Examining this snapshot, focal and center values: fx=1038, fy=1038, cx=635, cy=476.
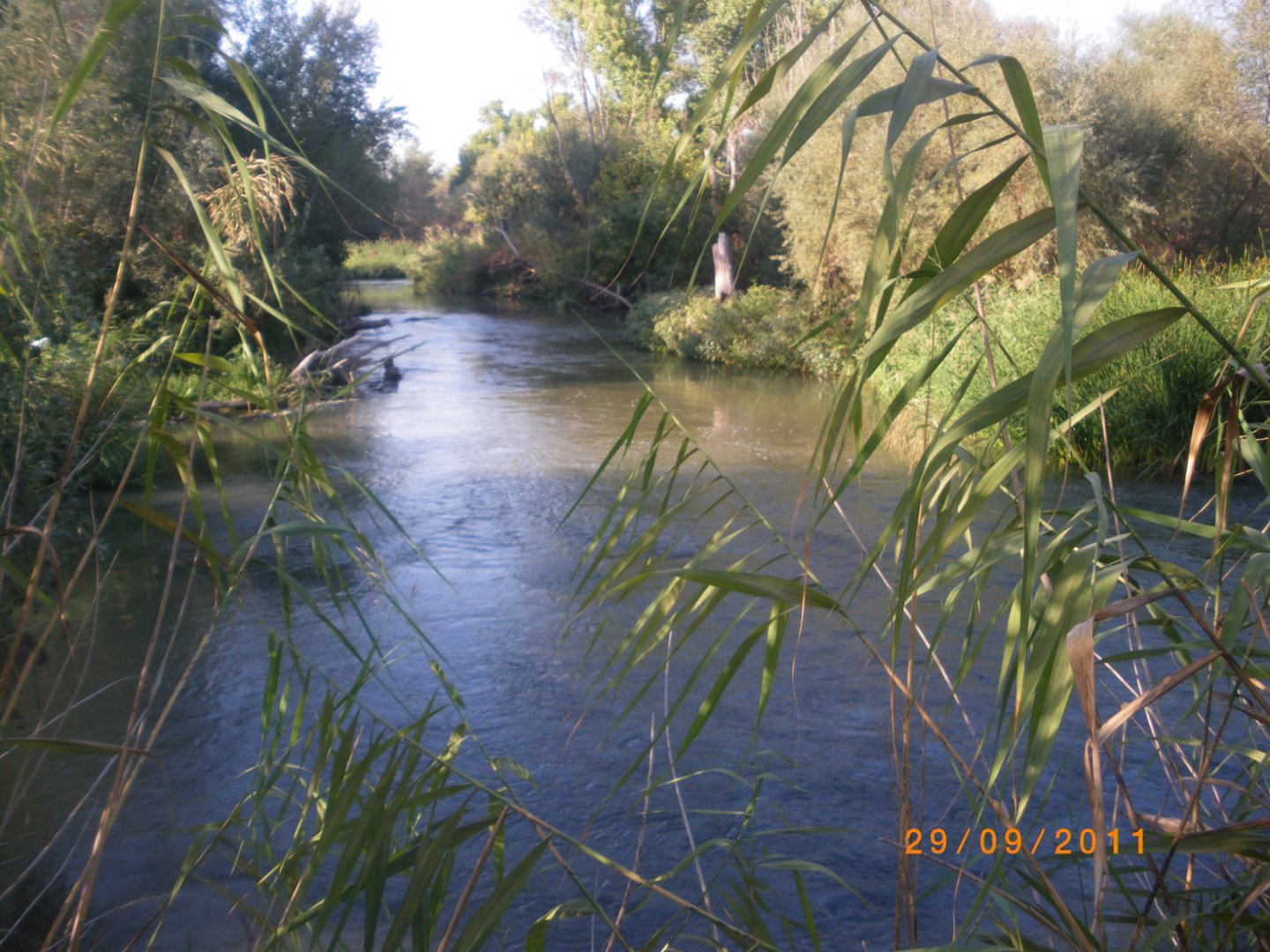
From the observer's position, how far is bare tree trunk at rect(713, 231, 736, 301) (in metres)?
20.7

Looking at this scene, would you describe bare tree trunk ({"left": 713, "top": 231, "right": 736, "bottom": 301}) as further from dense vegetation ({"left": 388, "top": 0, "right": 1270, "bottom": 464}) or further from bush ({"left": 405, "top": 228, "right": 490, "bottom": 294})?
bush ({"left": 405, "top": 228, "right": 490, "bottom": 294})

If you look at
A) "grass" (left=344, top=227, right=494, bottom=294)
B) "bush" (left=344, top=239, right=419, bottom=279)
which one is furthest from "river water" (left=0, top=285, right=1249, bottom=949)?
"bush" (left=344, top=239, right=419, bottom=279)

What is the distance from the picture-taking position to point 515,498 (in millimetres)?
8844

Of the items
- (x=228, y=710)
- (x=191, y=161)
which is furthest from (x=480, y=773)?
(x=191, y=161)

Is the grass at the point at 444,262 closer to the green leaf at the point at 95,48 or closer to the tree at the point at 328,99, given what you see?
the tree at the point at 328,99

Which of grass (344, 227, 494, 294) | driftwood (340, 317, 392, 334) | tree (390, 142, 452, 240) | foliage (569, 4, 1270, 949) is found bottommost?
driftwood (340, 317, 392, 334)

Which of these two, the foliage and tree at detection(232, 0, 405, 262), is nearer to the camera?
the foliage

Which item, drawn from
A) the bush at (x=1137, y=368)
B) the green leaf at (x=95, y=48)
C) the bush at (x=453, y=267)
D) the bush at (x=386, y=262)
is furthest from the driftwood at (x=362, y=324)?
the bush at (x=386, y=262)

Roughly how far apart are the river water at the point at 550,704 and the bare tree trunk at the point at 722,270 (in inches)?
413

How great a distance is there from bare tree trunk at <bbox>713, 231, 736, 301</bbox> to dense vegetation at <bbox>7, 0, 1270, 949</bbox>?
124 inches

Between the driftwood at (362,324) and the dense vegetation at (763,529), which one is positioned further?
the driftwood at (362,324)

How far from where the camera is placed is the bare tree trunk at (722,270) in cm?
2075

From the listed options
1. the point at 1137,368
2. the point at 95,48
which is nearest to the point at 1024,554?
the point at 95,48

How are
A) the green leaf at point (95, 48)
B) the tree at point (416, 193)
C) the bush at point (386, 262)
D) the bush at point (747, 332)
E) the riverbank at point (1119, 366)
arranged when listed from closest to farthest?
1. the green leaf at point (95, 48)
2. the riverbank at point (1119, 366)
3. the bush at point (747, 332)
4. the tree at point (416, 193)
5. the bush at point (386, 262)
